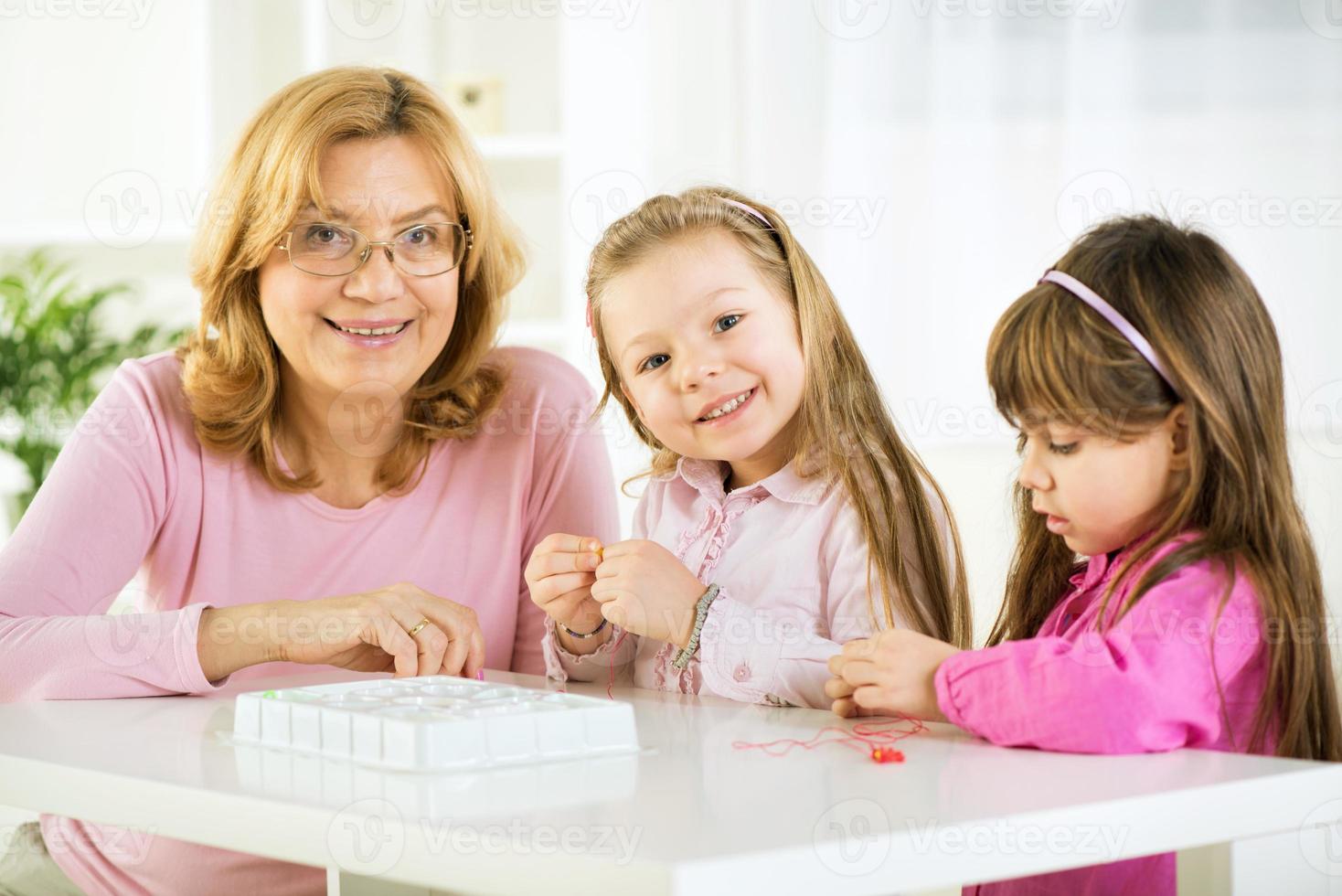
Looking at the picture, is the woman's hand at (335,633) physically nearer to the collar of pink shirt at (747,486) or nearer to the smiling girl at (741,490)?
the smiling girl at (741,490)

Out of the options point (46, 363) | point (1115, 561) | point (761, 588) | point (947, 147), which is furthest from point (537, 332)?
point (1115, 561)

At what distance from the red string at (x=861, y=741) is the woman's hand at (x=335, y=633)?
39cm

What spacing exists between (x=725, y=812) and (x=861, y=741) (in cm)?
25

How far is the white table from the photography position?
2.27 feet

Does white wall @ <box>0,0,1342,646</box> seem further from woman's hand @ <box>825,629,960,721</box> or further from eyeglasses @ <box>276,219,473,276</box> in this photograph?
woman's hand @ <box>825,629,960,721</box>

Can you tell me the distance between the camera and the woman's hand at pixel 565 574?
4.34 ft

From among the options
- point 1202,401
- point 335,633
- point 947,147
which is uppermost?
point 947,147

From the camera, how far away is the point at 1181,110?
2.81 meters

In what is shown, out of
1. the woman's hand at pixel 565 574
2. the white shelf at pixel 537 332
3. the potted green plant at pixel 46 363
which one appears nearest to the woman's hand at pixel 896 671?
the woman's hand at pixel 565 574

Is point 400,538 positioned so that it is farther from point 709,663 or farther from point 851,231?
point 851,231

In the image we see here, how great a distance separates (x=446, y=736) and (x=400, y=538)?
77cm

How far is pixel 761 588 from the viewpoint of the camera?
1361mm

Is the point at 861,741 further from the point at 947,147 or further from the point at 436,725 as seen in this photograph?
the point at 947,147

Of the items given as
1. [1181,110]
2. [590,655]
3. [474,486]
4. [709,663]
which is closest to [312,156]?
[474,486]
